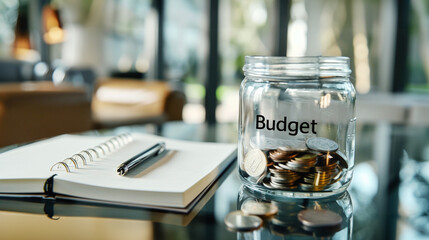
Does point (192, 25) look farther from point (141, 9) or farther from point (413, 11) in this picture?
point (413, 11)

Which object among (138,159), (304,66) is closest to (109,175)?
(138,159)

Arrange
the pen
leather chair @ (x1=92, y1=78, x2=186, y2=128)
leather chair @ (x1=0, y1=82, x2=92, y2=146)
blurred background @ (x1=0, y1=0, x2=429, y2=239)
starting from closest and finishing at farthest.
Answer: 1. the pen
2. leather chair @ (x1=0, y1=82, x2=92, y2=146)
3. blurred background @ (x1=0, y1=0, x2=429, y2=239)
4. leather chair @ (x1=92, y1=78, x2=186, y2=128)

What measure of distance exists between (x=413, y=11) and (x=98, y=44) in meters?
3.12

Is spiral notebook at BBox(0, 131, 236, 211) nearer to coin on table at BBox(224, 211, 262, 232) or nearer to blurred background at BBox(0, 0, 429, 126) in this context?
coin on table at BBox(224, 211, 262, 232)

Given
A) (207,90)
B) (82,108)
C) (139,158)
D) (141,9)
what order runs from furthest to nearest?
(141,9) → (207,90) → (82,108) → (139,158)

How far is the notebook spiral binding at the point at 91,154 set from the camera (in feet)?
1.58

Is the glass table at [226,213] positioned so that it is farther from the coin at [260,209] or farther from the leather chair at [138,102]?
the leather chair at [138,102]

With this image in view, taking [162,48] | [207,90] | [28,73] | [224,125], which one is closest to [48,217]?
[224,125]

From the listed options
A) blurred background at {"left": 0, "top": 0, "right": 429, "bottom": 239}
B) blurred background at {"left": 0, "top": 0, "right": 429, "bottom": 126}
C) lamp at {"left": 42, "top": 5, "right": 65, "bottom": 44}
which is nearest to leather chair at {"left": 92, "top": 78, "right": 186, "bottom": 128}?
blurred background at {"left": 0, "top": 0, "right": 429, "bottom": 239}

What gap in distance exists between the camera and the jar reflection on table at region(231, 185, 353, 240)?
35cm

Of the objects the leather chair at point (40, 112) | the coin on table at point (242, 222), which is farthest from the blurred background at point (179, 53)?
the coin on table at point (242, 222)

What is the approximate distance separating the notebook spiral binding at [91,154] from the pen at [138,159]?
2.5 inches

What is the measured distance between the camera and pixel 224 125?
1164 mm

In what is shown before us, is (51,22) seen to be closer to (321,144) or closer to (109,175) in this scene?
(109,175)
